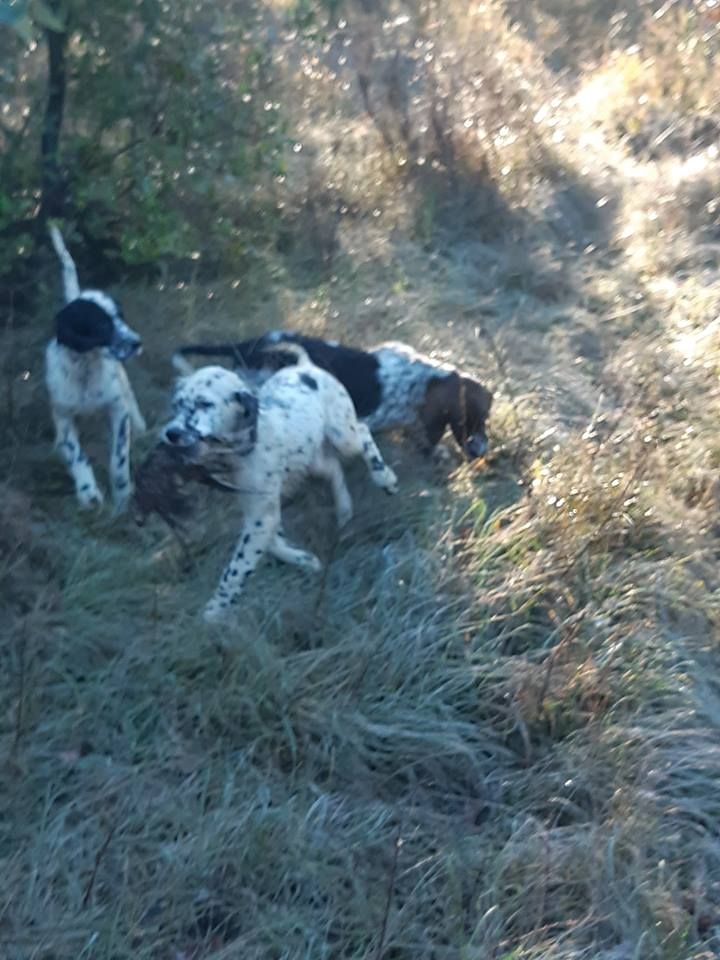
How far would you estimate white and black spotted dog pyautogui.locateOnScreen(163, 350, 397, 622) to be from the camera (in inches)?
174

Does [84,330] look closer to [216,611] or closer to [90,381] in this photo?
[90,381]

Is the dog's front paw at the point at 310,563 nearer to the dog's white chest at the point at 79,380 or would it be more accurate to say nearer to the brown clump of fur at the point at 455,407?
the brown clump of fur at the point at 455,407

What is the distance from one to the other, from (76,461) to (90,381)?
323 mm

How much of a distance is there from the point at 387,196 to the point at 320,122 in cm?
102

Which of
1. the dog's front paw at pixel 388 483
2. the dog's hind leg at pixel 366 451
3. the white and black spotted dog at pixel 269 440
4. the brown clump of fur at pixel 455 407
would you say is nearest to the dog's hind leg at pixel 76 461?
the white and black spotted dog at pixel 269 440

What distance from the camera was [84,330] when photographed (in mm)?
5145

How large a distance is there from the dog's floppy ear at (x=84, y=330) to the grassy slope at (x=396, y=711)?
18.3 inches

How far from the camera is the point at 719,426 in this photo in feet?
18.9

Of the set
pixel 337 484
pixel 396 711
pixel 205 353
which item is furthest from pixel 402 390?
pixel 396 711

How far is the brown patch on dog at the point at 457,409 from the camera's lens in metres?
5.46

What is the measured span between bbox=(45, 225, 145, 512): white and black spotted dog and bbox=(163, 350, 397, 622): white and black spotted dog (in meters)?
0.60

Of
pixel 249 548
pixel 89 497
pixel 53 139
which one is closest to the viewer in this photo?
pixel 249 548

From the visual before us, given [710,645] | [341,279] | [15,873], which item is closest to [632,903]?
[710,645]

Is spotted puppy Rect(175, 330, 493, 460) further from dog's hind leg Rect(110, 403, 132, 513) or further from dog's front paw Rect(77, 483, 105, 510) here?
dog's front paw Rect(77, 483, 105, 510)
